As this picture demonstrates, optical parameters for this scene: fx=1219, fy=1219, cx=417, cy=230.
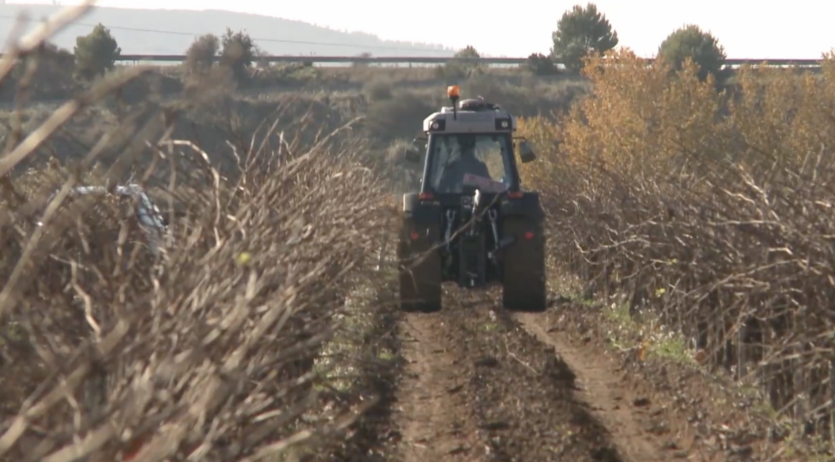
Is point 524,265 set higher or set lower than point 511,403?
higher

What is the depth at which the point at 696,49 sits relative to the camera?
6016 cm

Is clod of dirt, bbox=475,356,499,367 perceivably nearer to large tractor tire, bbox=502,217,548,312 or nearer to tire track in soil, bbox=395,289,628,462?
tire track in soil, bbox=395,289,628,462

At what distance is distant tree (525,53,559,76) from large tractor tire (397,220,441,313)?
49.9 meters

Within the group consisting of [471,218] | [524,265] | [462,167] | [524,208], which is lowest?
[524,265]

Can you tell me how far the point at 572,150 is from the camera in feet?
A: 109

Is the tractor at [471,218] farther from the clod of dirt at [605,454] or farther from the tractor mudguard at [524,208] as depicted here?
the clod of dirt at [605,454]

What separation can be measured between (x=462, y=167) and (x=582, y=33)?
55938mm

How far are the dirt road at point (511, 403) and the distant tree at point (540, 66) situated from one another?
50014 millimetres

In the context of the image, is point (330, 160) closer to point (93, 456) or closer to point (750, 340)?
point (750, 340)

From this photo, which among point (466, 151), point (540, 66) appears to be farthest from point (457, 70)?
point (466, 151)

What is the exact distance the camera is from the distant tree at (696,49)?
59844 millimetres

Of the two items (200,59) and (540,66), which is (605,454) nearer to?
(200,59)

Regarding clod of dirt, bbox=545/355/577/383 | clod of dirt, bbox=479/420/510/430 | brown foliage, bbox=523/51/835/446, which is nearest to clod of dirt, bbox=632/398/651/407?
brown foliage, bbox=523/51/835/446

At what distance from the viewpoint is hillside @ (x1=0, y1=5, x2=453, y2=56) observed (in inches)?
3442
